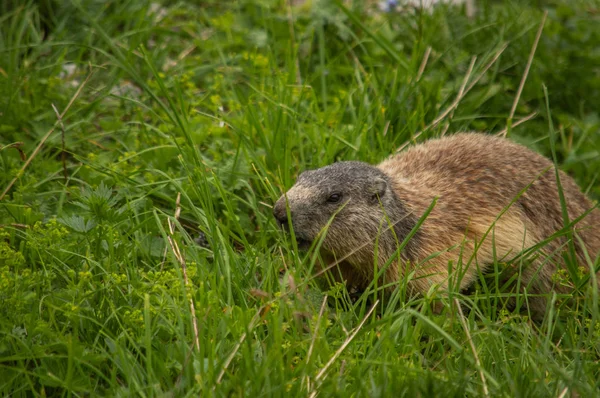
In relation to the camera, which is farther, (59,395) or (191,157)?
(191,157)

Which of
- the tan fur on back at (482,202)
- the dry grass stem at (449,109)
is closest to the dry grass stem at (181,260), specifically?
the tan fur on back at (482,202)

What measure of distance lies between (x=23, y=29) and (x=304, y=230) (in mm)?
3409

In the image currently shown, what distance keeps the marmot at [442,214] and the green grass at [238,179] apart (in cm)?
22

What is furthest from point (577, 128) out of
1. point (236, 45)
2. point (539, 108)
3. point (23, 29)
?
point (23, 29)

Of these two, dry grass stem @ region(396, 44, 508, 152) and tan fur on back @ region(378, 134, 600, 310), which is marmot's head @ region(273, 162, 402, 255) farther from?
dry grass stem @ region(396, 44, 508, 152)

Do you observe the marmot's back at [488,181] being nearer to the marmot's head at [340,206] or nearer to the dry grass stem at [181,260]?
the marmot's head at [340,206]

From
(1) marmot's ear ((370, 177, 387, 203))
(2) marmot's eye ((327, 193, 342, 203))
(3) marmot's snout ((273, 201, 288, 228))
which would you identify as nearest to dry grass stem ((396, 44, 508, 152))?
(1) marmot's ear ((370, 177, 387, 203))

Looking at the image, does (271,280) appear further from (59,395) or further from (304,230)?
(59,395)

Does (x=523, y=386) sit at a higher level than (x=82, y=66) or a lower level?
lower

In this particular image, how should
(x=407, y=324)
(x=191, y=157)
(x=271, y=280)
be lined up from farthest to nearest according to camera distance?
(x=191, y=157)
(x=271, y=280)
(x=407, y=324)

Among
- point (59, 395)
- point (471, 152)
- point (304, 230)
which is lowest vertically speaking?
point (59, 395)

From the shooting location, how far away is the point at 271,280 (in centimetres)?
420

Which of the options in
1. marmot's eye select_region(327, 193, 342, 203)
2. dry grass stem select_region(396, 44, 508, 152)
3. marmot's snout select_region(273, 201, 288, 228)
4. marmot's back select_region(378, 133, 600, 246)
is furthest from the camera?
dry grass stem select_region(396, 44, 508, 152)

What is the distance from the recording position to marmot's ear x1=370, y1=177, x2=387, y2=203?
4.57 meters
